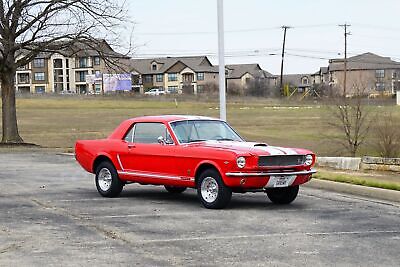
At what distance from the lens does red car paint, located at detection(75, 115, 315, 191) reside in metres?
10.5

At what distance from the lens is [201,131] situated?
11.8 meters

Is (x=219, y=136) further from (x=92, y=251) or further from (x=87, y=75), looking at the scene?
(x=87, y=75)

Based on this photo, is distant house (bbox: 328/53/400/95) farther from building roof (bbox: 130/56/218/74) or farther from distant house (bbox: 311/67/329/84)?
building roof (bbox: 130/56/218/74)


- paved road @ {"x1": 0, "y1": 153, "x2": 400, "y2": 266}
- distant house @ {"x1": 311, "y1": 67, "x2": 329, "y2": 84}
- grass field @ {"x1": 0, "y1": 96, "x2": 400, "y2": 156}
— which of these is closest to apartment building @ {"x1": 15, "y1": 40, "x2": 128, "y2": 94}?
grass field @ {"x1": 0, "y1": 96, "x2": 400, "y2": 156}

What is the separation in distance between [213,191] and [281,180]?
1049 millimetres

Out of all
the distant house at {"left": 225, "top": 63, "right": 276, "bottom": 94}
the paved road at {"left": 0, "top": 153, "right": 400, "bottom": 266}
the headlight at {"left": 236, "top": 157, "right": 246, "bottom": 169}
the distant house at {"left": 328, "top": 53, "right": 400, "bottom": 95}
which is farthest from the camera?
the distant house at {"left": 225, "top": 63, "right": 276, "bottom": 94}

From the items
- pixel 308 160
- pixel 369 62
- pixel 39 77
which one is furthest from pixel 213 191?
pixel 369 62

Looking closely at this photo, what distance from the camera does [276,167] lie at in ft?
35.2

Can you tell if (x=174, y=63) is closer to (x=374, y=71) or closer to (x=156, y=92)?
(x=156, y=92)

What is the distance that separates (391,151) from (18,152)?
17754 millimetres

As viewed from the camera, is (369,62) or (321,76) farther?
(321,76)

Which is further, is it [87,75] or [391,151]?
[87,75]

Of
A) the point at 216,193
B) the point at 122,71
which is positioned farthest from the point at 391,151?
the point at 216,193

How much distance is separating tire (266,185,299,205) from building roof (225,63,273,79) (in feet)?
432
